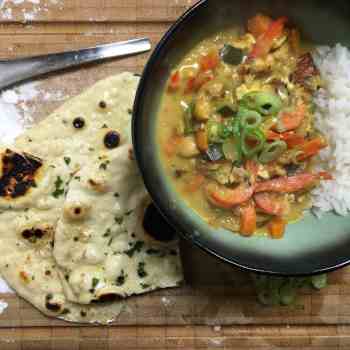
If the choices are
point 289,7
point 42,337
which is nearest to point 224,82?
point 289,7

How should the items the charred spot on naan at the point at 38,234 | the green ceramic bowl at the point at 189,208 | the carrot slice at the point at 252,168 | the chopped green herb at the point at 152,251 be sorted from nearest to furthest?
the green ceramic bowl at the point at 189,208
the carrot slice at the point at 252,168
the charred spot on naan at the point at 38,234
the chopped green herb at the point at 152,251

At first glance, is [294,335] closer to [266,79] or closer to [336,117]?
[336,117]

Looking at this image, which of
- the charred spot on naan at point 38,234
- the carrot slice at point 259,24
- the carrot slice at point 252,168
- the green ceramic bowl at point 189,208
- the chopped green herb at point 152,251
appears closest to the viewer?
the green ceramic bowl at point 189,208

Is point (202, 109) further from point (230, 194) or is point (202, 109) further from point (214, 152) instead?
point (230, 194)

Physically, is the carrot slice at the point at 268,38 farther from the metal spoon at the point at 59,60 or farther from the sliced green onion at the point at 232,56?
the metal spoon at the point at 59,60

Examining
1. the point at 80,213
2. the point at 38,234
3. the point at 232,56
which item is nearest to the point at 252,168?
the point at 232,56

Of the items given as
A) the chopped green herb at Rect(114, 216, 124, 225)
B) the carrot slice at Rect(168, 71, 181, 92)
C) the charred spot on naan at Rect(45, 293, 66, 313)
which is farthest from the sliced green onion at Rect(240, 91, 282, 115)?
the charred spot on naan at Rect(45, 293, 66, 313)

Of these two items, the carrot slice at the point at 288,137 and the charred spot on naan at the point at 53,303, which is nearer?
the carrot slice at the point at 288,137

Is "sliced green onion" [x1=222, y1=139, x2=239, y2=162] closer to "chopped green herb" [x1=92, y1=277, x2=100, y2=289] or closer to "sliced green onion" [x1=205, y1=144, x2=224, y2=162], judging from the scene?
"sliced green onion" [x1=205, y1=144, x2=224, y2=162]

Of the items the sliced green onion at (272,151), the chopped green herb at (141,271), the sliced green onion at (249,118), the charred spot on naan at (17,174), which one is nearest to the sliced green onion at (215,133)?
the sliced green onion at (249,118)
